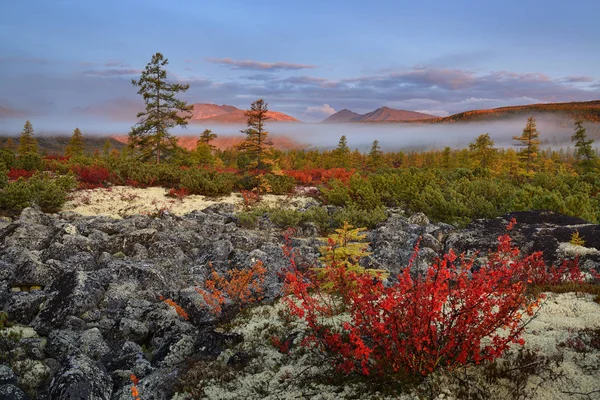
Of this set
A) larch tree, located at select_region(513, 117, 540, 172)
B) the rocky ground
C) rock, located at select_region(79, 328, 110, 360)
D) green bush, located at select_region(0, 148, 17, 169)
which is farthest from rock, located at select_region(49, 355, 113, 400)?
larch tree, located at select_region(513, 117, 540, 172)

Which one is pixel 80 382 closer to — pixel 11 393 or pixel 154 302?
pixel 11 393

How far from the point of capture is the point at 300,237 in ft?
49.5

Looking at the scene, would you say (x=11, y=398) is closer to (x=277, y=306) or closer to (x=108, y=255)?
(x=277, y=306)

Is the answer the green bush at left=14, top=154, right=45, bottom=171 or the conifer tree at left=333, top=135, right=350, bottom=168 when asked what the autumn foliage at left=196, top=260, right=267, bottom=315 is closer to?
the green bush at left=14, top=154, right=45, bottom=171

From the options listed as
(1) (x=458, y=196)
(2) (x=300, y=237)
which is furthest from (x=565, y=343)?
(1) (x=458, y=196)

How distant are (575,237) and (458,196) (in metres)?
7.23

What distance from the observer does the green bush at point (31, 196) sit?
1617cm

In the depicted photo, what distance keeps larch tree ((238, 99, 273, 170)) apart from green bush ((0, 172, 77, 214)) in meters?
9.00

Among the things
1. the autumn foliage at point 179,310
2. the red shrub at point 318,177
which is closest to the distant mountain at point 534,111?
the red shrub at point 318,177

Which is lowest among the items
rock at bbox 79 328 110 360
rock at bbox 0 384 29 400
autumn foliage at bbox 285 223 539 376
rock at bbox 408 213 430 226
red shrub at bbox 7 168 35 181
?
rock at bbox 79 328 110 360

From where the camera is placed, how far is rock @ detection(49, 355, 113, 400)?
16.7ft

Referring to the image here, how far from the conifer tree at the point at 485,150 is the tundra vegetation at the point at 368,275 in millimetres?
539

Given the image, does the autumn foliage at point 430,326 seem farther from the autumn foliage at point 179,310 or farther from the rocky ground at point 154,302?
the autumn foliage at point 179,310

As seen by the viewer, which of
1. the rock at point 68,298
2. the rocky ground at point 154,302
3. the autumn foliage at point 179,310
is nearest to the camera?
the rocky ground at point 154,302
